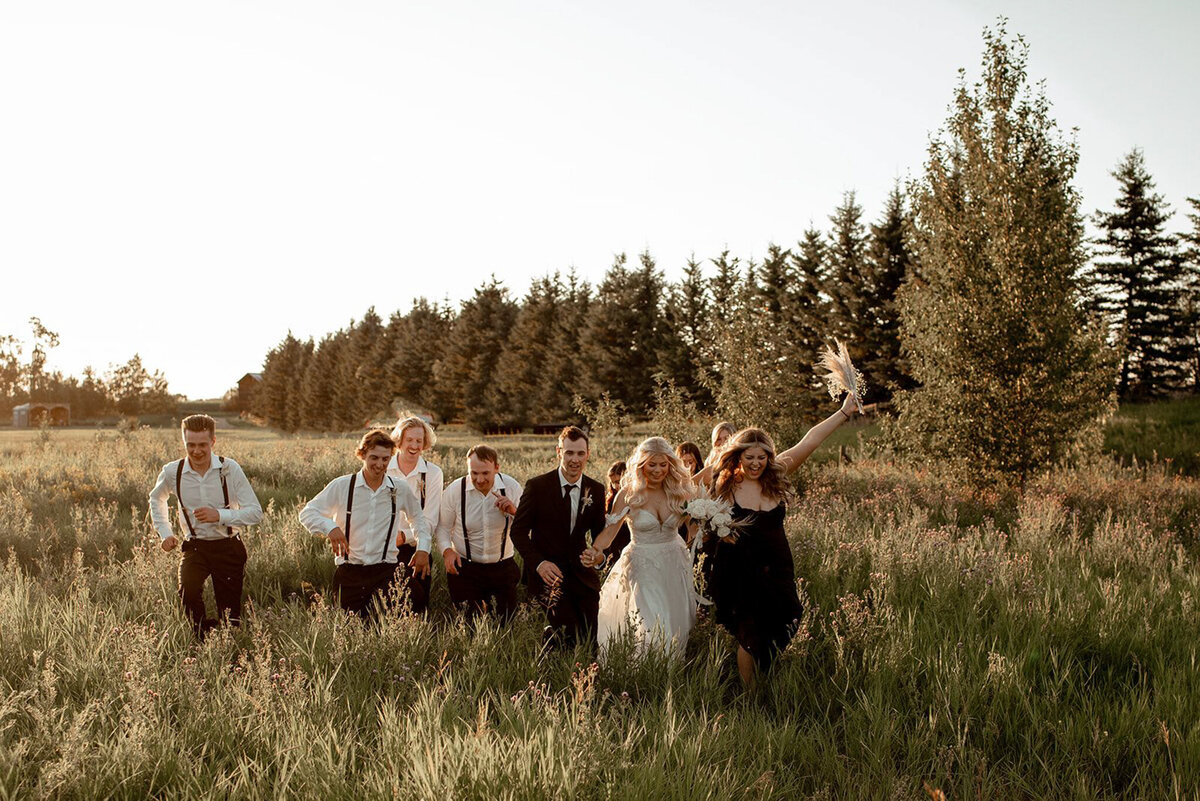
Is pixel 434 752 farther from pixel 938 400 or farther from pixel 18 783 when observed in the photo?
pixel 938 400

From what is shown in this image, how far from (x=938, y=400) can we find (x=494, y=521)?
11.1 m

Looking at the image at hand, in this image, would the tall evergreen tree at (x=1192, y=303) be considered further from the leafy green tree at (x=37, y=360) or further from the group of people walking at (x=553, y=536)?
the leafy green tree at (x=37, y=360)

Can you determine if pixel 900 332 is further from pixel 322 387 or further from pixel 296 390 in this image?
pixel 296 390

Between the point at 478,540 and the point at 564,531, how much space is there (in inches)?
32.3

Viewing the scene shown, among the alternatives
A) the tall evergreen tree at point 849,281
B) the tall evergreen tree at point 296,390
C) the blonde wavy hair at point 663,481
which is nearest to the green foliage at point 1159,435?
the tall evergreen tree at point 849,281

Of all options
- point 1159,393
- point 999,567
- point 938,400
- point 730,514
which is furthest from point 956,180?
point 1159,393

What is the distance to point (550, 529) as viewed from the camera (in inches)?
268

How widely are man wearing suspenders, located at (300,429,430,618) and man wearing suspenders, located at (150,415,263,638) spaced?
724 mm

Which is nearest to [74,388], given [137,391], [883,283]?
[137,391]

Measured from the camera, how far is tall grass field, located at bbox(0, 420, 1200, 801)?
3566 mm

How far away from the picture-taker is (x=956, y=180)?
623 inches

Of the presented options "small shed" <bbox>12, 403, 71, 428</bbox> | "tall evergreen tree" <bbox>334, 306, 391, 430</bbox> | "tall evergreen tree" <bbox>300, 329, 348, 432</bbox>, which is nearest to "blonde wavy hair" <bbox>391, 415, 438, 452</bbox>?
"tall evergreen tree" <bbox>334, 306, 391, 430</bbox>

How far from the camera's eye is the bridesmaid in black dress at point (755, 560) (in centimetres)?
588

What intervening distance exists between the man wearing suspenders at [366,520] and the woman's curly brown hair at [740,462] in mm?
2603
